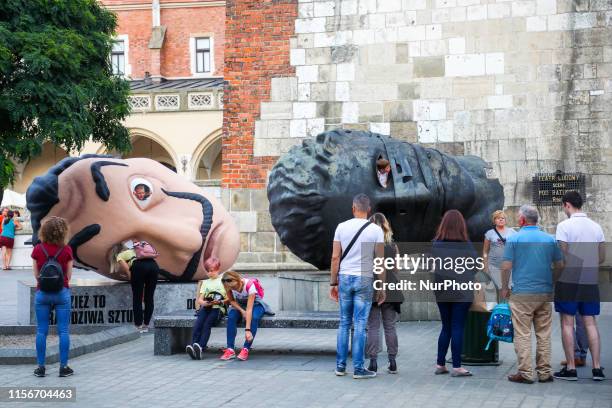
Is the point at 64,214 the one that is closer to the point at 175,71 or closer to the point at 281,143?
the point at 281,143

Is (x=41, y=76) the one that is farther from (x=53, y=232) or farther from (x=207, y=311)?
(x=207, y=311)

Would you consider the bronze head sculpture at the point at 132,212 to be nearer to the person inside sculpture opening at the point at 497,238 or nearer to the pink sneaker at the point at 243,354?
the pink sneaker at the point at 243,354

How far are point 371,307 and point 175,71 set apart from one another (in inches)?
1706

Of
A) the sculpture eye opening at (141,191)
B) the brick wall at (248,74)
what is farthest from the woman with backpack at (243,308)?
the brick wall at (248,74)

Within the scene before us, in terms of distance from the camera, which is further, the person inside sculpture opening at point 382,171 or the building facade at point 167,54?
the building facade at point 167,54

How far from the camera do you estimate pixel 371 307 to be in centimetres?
951

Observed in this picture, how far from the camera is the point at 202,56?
51500mm

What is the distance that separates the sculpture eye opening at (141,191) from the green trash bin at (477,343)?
15.1 ft

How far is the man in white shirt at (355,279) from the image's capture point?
363 inches

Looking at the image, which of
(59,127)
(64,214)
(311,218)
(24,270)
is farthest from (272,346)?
(24,270)

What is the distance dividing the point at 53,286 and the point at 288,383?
91.2 inches

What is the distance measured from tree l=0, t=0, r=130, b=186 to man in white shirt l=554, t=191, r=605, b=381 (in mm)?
6044

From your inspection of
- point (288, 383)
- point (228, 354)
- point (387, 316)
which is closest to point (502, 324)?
point (387, 316)

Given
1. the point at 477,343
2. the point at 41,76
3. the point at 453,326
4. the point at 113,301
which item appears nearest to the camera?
the point at 453,326
